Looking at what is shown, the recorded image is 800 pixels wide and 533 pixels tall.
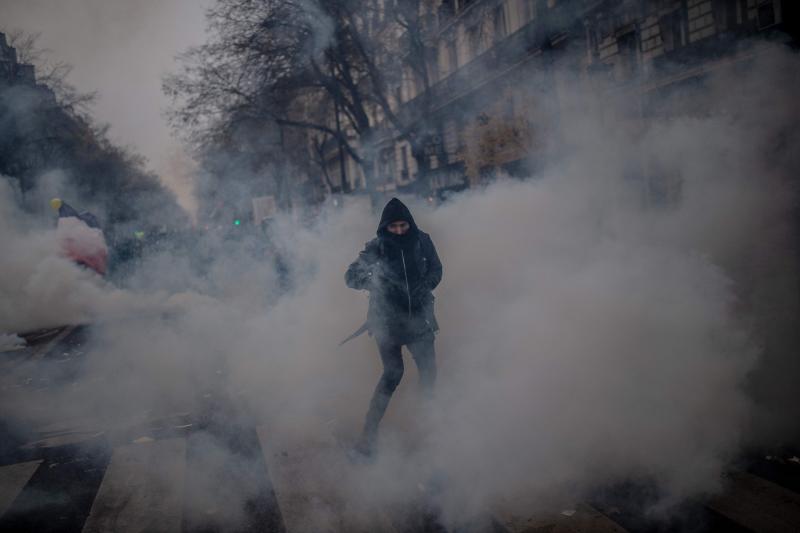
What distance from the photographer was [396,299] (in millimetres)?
4129

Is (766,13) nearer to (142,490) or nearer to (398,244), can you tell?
(398,244)

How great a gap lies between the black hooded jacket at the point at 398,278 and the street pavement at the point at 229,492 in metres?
0.97

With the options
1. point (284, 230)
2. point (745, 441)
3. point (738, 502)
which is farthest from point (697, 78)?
point (284, 230)

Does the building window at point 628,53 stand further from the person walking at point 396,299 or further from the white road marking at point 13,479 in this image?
the white road marking at point 13,479

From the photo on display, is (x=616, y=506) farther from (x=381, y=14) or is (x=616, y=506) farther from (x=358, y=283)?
(x=381, y=14)

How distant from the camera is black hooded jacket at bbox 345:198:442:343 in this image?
13.5 ft

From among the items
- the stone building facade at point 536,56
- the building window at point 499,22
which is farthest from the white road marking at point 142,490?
the building window at point 499,22

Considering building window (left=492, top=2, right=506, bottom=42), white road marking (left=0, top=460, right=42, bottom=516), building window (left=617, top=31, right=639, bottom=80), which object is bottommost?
white road marking (left=0, top=460, right=42, bottom=516)

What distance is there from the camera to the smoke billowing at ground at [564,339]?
12.1 feet

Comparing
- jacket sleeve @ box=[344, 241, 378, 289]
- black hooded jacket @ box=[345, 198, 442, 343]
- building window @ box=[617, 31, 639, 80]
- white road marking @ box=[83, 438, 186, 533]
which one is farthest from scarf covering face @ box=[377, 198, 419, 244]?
building window @ box=[617, 31, 639, 80]

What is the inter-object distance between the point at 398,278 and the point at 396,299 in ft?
0.47

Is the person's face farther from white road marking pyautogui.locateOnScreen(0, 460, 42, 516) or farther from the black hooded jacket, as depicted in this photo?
white road marking pyautogui.locateOnScreen(0, 460, 42, 516)

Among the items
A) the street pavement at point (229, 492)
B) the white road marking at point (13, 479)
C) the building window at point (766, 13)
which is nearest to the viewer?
the street pavement at point (229, 492)

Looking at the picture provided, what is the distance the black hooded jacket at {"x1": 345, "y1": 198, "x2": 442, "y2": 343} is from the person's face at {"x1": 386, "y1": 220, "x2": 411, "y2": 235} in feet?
0.08
